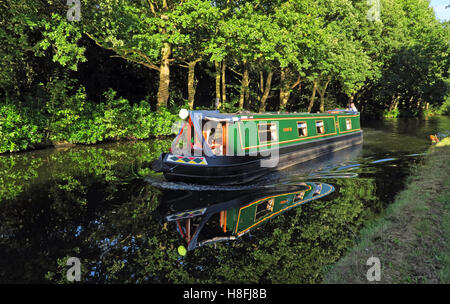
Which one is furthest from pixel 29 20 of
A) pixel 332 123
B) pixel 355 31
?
pixel 355 31

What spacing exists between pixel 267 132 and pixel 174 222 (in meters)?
6.18

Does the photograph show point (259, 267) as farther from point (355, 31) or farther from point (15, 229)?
point (355, 31)

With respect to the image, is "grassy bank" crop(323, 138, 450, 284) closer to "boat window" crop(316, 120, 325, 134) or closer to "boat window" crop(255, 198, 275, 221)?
"boat window" crop(255, 198, 275, 221)


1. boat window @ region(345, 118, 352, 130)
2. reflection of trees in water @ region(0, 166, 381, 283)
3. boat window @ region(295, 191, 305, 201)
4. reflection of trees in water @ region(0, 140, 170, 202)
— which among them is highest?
boat window @ region(345, 118, 352, 130)

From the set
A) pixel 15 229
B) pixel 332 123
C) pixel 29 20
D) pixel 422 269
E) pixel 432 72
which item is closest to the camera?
pixel 422 269

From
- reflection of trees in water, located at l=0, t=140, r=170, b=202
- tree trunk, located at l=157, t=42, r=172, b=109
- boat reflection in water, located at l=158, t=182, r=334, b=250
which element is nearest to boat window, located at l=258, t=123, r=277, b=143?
boat reflection in water, located at l=158, t=182, r=334, b=250

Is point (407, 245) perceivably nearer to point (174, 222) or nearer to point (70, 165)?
point (174, 222)

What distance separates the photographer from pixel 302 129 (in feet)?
45.3

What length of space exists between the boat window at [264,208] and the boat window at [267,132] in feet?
11.8

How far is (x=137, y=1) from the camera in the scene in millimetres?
17312

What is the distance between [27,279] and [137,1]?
16.6 meters

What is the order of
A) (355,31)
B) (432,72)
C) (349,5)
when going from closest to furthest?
1. (349,5)
2. (355,31)
3. (432,72)

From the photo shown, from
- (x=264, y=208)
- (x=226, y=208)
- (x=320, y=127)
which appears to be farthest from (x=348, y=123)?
(x=226, y=208)

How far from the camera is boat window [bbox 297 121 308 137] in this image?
13570 mm
